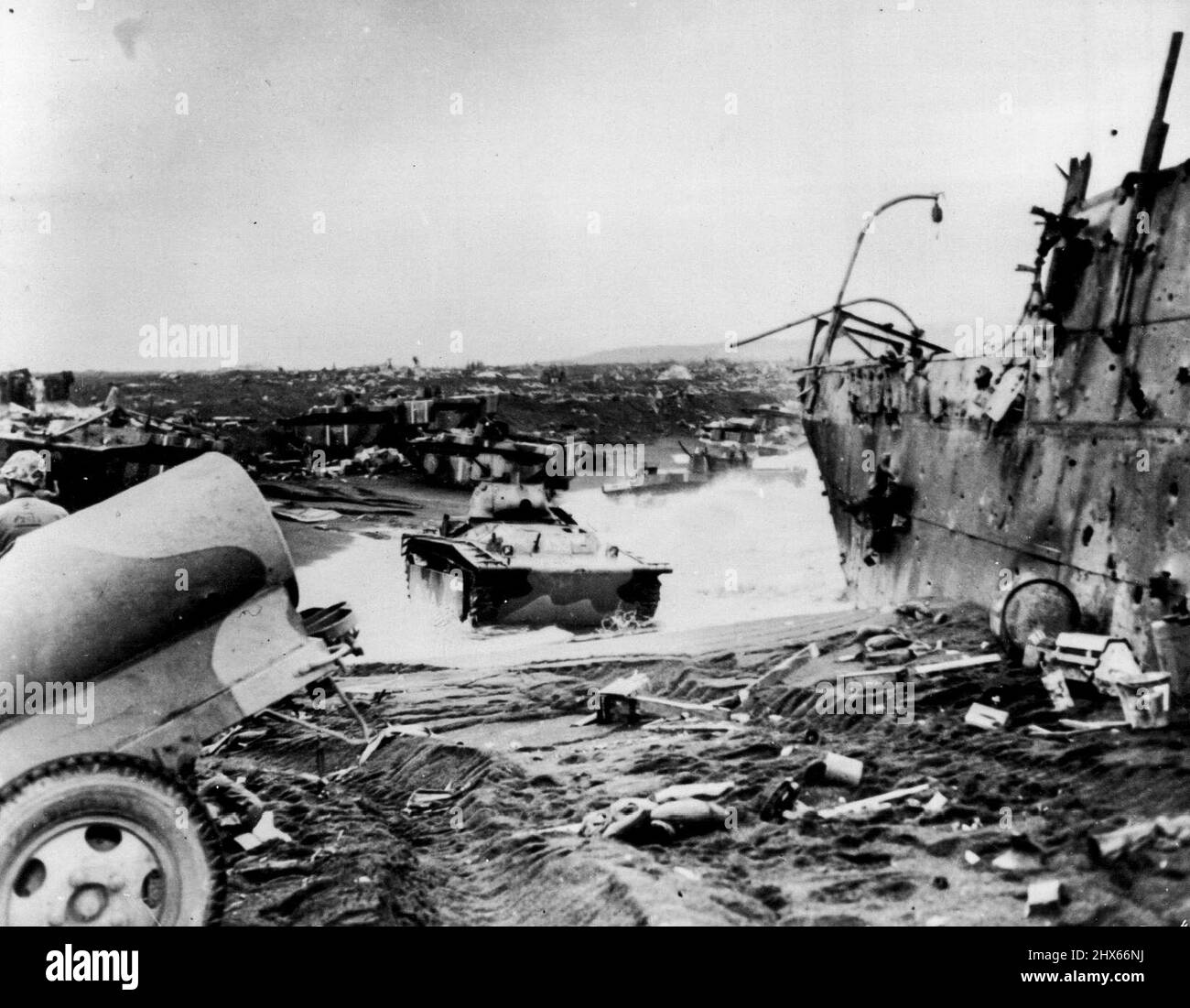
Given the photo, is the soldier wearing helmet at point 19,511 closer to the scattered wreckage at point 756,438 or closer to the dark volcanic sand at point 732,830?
the dark volcanic sand at point 732,830

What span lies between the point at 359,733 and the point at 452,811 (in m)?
0.99

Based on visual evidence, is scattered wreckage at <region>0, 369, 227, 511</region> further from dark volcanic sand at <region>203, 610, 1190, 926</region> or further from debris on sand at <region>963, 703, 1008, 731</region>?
debris on sand at <region>963, 703, 1008, 731</region>

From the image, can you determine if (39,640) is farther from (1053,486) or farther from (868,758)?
(1053,486)

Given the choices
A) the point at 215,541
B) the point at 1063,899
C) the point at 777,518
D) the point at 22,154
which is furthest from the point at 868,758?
the point at 777,518

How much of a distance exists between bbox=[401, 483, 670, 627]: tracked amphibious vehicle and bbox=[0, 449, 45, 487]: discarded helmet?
2.33m

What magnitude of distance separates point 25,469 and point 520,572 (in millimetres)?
3554

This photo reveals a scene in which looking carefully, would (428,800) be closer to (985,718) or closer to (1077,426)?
(985,718)

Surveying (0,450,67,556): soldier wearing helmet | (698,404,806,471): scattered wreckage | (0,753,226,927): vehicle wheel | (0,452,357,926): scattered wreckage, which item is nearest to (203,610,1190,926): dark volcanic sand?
(0,753,226,927): vehicle wheel

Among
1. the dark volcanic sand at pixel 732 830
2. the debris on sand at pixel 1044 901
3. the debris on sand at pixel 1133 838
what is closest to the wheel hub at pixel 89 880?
the dark volcanic sand at pixel 732 830

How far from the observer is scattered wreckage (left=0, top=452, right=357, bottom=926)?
2.75 meters

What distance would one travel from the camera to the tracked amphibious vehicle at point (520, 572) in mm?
7129

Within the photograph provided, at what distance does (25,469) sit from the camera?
471 centimetres

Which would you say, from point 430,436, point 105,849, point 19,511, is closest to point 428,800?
point 105,849

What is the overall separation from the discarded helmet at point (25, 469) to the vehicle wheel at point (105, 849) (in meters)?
2.42
